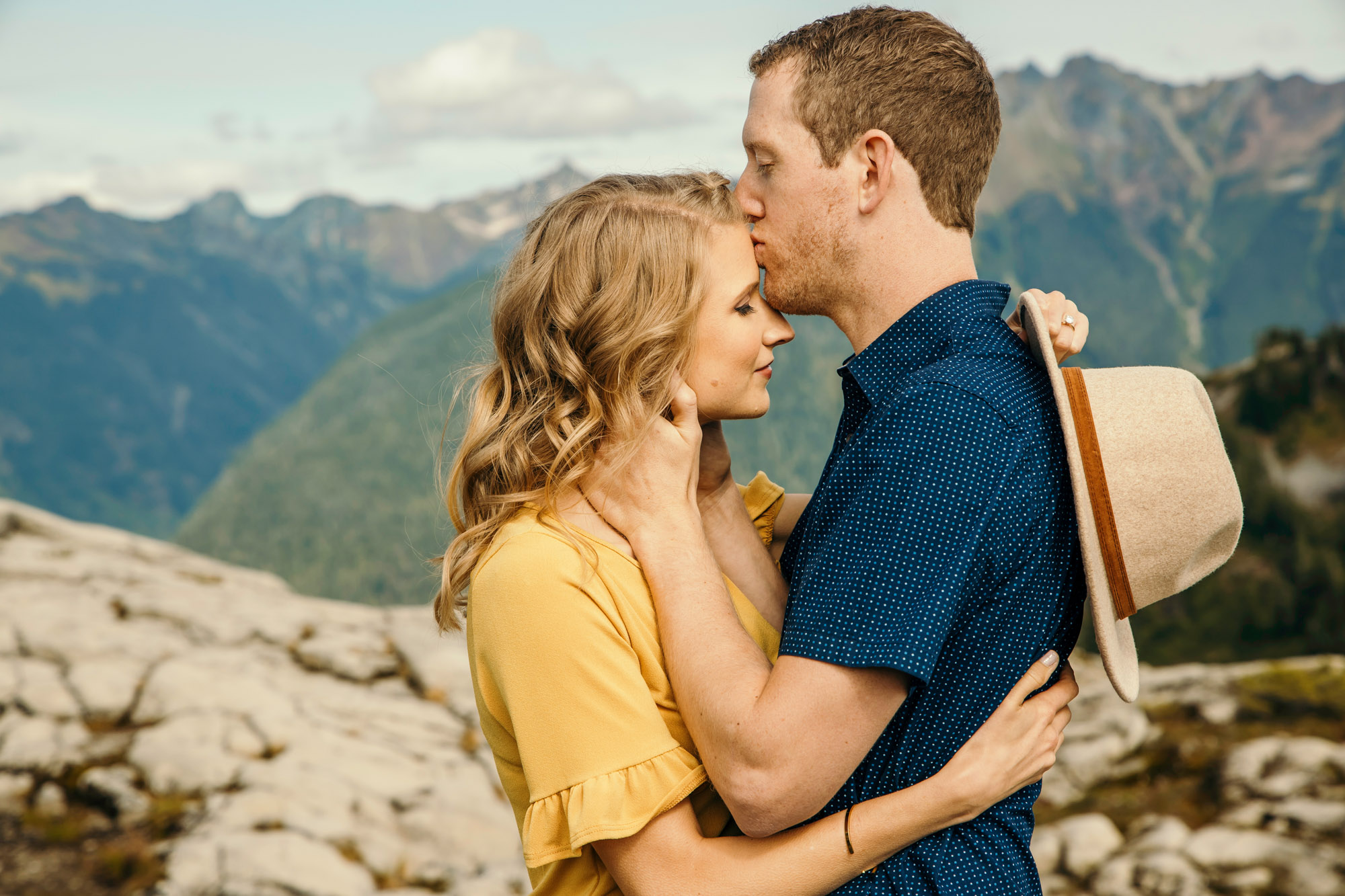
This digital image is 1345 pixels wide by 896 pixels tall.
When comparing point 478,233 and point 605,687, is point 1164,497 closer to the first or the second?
point 605,687

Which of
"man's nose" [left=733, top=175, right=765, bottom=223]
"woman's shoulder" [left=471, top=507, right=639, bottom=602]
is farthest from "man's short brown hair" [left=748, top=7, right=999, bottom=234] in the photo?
"woman's shoulder" [left=471, top=507, right=639, bottom=602]

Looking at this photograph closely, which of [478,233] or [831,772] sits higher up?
[478,233]

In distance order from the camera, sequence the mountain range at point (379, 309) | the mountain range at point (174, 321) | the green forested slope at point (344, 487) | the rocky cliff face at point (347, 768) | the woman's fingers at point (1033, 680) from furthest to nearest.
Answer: the mountain range at point (174, 321) < the mountain range at point (379, 309) < the green forested slope at point (344, 487) < the rocky cliff face at point (347, 768) < the woman's fingers at point (1033, 680)

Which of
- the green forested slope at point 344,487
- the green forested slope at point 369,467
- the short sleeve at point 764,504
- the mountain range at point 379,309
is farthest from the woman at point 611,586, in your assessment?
the mountain range at point 379,309

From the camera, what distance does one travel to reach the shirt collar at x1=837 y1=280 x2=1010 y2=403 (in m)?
2.50

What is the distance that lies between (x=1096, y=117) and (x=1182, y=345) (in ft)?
115

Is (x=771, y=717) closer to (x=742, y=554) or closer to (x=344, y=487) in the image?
(x=742, y=554)

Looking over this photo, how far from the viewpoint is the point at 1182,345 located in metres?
88.6

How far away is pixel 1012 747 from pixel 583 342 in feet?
4.83

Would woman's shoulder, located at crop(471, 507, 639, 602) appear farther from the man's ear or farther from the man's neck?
the man's ear

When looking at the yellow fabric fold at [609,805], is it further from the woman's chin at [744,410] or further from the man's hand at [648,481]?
the woman's chin at [744,410]

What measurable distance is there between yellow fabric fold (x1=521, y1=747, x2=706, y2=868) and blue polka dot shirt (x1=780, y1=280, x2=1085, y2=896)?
1.30 feet

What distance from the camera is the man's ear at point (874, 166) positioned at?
2.59 metres

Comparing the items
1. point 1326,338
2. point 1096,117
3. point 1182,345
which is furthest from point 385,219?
point 1326,338
